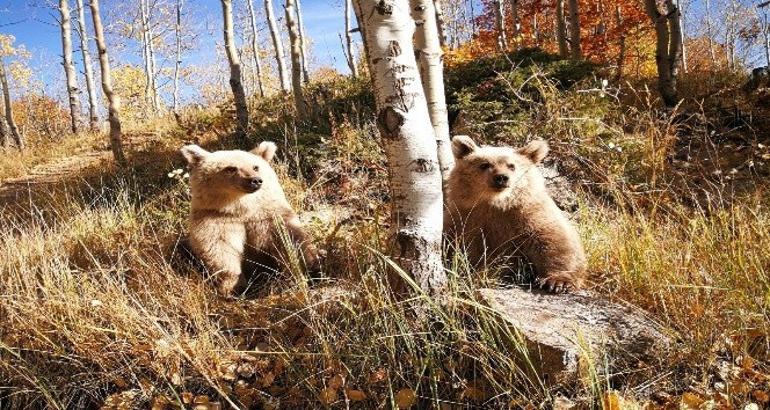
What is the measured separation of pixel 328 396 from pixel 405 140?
1273 millimetres

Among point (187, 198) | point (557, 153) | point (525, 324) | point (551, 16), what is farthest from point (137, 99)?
point (525, 324)

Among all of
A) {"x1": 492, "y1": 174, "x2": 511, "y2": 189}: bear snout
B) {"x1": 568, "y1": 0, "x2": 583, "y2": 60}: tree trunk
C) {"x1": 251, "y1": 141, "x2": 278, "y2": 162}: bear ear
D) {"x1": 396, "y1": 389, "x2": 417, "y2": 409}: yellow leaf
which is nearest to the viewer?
{"x1": 396, "y1": 389, "x2": 417, "y2": 409}: yellow leaf

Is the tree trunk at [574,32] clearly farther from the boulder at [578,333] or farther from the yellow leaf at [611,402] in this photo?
the yellow leaf at [611,402]

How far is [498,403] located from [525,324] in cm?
37

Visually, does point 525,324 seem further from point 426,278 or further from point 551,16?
point 551,16

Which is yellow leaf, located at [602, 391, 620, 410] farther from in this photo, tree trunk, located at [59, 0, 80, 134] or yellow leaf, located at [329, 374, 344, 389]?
tree trunk, located at [59, 0, 80, 134]

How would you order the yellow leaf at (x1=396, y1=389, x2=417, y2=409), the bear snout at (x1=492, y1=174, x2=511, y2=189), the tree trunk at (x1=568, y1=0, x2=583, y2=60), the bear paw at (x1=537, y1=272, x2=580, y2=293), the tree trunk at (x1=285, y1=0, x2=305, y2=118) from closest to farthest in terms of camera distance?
the yellow leaf at (x1=396, y1=389, x2=417, y2=409)
the bear paw at (x1=537, y1=272, x2=580, y2=293)
the bear snout at (x1=492, y1=174, x2=511, y2=189)
the tree trunk at (x1=285, y1=0, x2=305, y2=118)
the tree trunk at (x1=568, y1=0, x2=583, y2=60)

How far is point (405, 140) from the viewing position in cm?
256

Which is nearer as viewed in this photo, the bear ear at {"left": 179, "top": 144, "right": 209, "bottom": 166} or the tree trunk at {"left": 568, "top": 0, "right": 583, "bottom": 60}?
the bear ear at {"left": 179, "top": 144, "right": 209, "bottom": 166}

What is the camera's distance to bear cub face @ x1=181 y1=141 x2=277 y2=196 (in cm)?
347

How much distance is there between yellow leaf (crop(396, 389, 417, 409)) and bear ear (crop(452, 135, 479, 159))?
173 centimetres

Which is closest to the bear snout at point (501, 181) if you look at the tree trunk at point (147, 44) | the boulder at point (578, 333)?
the boulder at point (578, 333)

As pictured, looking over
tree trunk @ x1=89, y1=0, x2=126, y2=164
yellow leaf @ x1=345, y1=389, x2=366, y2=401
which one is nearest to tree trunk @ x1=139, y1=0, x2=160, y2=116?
tree trunk @ x1=89, y1=0, x2=126, y2=164

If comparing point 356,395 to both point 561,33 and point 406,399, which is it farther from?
point 561,33
